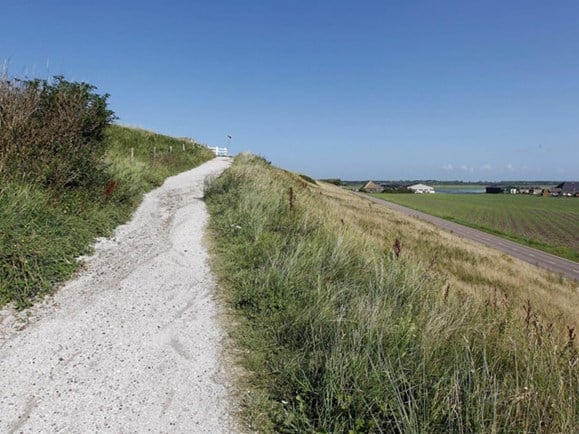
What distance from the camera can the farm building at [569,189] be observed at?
575ft

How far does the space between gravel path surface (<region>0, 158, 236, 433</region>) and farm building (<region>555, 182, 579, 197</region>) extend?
219370 mm

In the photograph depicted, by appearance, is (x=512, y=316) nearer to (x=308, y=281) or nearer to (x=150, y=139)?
(x=308, y=281)

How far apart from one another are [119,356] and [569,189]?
230953 millimetres

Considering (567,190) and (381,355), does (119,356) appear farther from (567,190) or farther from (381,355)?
(567,190)

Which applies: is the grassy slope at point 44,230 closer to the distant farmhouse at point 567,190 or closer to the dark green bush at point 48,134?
the dark green bush at point 48,134

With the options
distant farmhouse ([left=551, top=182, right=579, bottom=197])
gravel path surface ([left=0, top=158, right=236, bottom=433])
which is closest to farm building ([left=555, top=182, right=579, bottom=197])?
distant farmhouse ([left=551, top=182, right=579, bottom=197])

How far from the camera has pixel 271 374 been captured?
3717mm


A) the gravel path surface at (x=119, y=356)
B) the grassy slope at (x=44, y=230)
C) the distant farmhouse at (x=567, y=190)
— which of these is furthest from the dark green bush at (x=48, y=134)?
the distant farmhouse at (x=567, y=190)

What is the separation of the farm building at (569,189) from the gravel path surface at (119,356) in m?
219

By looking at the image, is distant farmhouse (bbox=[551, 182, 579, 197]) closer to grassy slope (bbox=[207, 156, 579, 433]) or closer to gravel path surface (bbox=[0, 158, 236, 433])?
grassy slope (bbox=[207, 156, 579, 433])

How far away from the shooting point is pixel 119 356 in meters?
4.01

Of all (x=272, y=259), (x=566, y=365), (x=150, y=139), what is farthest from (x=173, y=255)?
(x=150, y=139)

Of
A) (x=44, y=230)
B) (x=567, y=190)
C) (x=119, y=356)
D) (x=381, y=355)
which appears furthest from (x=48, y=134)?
(x=567, y=190)

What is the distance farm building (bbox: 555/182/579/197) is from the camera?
175m
